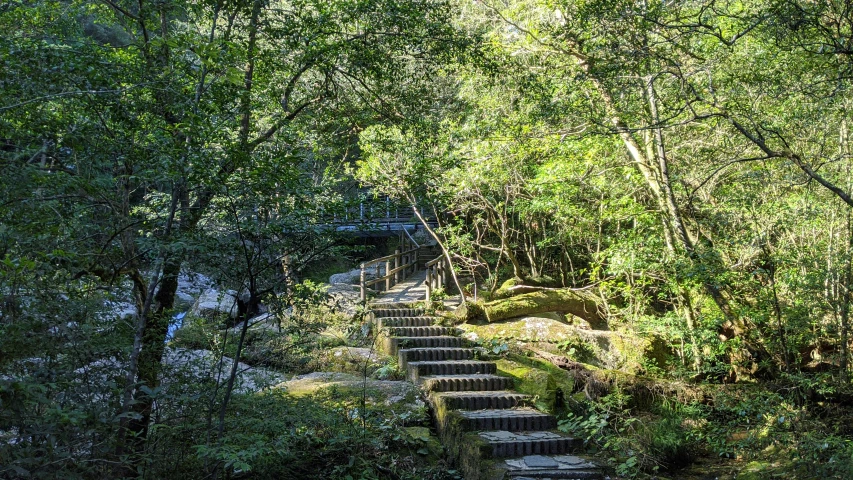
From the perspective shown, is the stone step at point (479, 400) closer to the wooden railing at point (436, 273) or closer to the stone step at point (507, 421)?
the stone step at point (507, 421)

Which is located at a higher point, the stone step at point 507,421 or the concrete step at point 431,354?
the concrete step at point 431,354

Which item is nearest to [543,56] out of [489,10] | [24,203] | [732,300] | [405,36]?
[489,10]

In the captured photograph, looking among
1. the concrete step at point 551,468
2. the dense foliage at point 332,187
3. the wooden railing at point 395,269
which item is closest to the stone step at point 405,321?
the wooden railing at point 395,269

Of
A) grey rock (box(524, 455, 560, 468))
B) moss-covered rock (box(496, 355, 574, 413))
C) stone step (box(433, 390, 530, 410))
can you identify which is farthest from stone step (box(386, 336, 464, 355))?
grey rock (box(524, 455, 560, 468))

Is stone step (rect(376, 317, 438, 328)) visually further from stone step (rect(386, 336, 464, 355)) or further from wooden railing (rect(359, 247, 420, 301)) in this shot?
wooden railing (rect(359, 247, 420, 301))

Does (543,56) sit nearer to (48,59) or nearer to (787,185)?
(787,185)

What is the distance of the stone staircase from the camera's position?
255 inches

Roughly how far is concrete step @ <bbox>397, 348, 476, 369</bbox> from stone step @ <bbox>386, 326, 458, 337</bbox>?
72cm

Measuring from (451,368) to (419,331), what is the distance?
1455 millimetres

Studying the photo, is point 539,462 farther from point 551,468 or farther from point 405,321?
point 405,321

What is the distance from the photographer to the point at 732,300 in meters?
9.68

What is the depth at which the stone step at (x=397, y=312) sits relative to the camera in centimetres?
1137

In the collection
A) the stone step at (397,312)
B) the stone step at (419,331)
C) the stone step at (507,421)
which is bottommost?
the stone step at (507,421)

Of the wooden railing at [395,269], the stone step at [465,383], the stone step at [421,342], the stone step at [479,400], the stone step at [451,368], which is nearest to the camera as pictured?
the stone step at [479,400]
